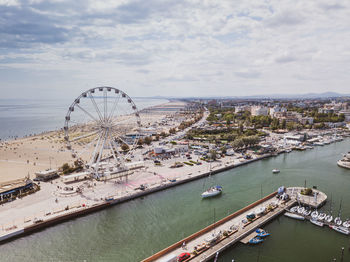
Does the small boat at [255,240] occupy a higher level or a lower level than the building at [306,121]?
lower

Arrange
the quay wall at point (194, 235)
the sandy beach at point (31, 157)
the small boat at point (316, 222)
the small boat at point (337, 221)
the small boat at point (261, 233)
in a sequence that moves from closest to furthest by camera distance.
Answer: the quay wall at point (194, 235) → the small boat at point (261, 233) → the small boat at point (337, 221) → the small boat at point (316, 222) → the sandy beach at point (31, 157)

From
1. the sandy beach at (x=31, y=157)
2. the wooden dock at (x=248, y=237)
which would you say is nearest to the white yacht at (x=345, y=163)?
the wooden dock at (x=248, y=237)

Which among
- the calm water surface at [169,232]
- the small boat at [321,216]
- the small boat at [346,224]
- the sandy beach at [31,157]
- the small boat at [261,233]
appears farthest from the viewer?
the sandy beach at [31,157]

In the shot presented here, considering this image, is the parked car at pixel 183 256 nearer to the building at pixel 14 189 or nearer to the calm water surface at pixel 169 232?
the calm water surface at pixel 169 232

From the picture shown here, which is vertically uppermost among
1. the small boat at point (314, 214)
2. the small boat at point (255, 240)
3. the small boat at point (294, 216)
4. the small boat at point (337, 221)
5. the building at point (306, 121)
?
the building at point (306, 121)

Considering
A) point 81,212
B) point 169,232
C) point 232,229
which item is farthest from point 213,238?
point 81,212

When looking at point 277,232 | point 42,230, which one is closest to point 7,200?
point 42,230

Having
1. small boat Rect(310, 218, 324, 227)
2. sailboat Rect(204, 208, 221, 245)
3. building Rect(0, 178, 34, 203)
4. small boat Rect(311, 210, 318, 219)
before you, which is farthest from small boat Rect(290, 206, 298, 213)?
building Rect(0, 178, 34, 203)

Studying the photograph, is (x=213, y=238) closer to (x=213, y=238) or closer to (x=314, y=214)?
(x=213, y=238)

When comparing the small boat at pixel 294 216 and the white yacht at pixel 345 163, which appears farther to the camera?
→ the white yacht at pixel 345 163
